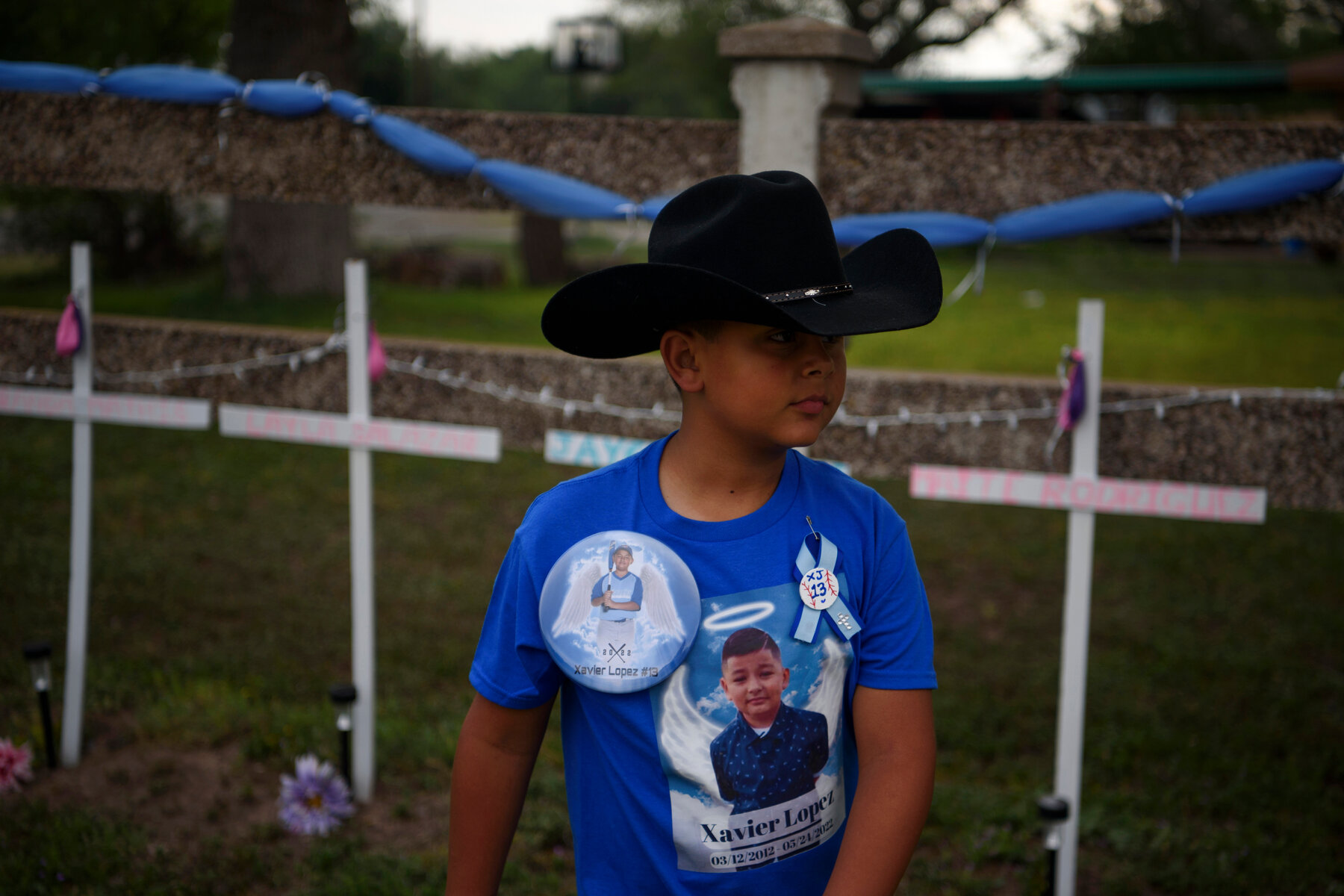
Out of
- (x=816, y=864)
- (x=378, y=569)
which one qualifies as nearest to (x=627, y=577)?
(x=816, y=864)

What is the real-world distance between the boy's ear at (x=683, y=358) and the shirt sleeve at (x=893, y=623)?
0.35 metres

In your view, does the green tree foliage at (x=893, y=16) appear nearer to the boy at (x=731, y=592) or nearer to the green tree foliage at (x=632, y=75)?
the green tree foliage at (x=632, y=75)

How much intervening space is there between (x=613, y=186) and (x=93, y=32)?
414 inches

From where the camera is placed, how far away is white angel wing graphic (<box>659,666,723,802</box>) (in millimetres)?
1707

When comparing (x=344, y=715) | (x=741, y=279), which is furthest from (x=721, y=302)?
(x=344, y=715)

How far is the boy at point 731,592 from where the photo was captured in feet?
5.43

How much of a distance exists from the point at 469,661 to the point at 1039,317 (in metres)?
10.7

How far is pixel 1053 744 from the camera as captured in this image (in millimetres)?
4242

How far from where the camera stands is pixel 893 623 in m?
1.74

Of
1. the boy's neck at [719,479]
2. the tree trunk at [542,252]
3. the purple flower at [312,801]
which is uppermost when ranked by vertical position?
the tree trunk at [542,252]

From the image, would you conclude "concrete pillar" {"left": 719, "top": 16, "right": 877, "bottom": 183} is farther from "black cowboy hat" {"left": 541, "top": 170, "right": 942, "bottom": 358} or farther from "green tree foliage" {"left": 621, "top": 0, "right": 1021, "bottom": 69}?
"green tree foliage" {"left": 621, "top": 0, "right": 1021, "bottom": 69}

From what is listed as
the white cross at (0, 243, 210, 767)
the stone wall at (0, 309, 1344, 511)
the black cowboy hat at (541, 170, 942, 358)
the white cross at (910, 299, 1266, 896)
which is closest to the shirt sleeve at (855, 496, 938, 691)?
the black cowboy hat at (541, 170, 942, 358)

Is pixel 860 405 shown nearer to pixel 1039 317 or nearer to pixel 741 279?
pixel 741 279

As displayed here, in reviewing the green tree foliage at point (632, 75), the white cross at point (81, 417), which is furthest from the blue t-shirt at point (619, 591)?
the green tree foliage at point (632, 75)
